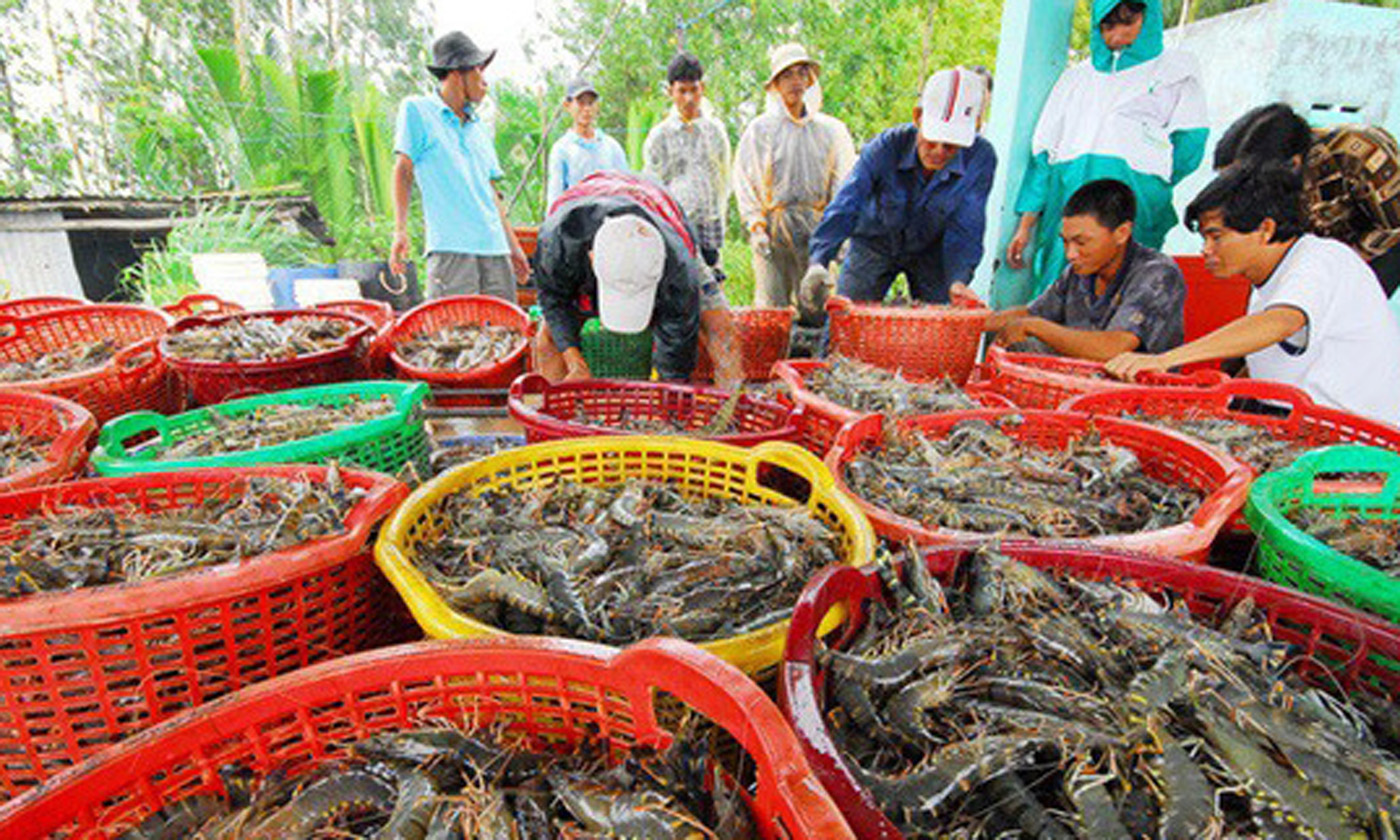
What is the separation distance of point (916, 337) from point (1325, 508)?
220cm

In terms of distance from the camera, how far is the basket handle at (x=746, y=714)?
2.60 ft

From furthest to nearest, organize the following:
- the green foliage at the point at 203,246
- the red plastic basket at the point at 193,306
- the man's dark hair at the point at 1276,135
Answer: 1. the green foliage at the point at 203,246
2. the red plastic basket at the point at 193,306
3. the man's dark hair at the point at 1276,135

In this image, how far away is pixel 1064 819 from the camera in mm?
1176

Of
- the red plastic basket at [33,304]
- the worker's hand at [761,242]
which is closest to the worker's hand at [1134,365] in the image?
the worker's hand at [761,242]

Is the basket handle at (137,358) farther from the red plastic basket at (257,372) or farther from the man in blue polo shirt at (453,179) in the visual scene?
the man in blue polo shirt at (453,179)

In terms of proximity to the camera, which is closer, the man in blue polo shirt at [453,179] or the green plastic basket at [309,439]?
the green plastic basket at [309,439]

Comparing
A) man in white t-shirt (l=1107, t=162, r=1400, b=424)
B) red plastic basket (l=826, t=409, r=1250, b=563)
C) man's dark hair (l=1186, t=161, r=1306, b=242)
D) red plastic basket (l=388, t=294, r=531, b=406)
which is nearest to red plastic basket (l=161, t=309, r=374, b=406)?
red plastic basket (l=388, t=294, r=531, b=406)

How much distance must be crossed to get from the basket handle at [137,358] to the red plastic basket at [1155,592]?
395 cm

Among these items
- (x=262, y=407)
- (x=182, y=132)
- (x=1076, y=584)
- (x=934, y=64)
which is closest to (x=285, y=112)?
(x=182, y=132)

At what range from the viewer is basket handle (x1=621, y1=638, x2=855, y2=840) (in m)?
0.79

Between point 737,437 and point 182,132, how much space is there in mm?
17506

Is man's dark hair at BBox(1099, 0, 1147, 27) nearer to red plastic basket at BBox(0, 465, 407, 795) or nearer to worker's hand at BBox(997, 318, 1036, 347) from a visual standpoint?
worker's hand at BBox(997, 318, 1036, 347)

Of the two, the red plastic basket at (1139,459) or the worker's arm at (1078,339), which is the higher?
the worker's arm at (1078,339)

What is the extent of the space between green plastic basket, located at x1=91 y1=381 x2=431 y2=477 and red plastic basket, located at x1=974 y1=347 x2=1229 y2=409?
2.94 m
